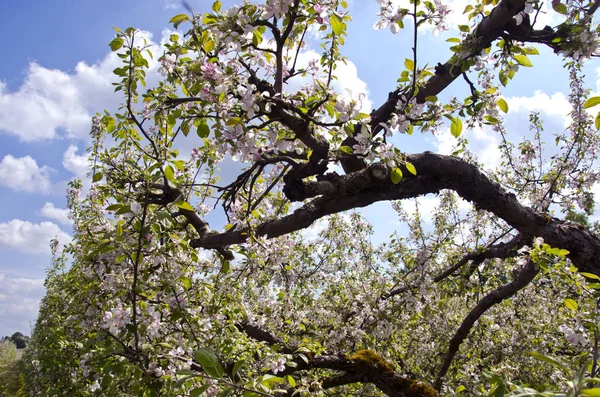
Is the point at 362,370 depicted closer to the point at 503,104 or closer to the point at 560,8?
the point at 503,104

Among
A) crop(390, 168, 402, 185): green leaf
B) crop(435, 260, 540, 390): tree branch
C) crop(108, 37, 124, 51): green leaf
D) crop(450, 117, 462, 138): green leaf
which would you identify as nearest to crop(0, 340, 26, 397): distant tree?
crop(435, 260, 540, 390): tree branch

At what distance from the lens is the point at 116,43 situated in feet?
7.80

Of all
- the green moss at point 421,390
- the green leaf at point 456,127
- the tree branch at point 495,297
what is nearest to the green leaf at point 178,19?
the green leaf at point 456,127

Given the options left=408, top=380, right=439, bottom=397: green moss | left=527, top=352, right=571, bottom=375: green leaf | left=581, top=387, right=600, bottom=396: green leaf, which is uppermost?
left=527, top=352, right=571, bottom=375: green leaf

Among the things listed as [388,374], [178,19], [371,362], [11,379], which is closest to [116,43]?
[178,19]

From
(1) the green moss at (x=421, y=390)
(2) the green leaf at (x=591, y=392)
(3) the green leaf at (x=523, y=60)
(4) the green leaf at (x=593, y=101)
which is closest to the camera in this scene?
(2) the green leaf at (x=591, y=392)

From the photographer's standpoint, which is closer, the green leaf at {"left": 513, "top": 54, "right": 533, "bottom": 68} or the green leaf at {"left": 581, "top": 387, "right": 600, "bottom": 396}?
the green leaf at {"left": 581, "top": 387, "right": 600, "bottom": 396}

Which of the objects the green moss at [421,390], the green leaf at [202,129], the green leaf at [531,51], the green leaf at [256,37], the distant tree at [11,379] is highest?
the green leaf at [531,51]

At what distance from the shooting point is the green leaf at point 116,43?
2.36 metres

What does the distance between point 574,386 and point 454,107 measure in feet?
5.64

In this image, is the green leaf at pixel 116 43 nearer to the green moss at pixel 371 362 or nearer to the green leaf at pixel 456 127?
the green leaf at pixel 456 127

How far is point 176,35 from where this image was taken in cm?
258

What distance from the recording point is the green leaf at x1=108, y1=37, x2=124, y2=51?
236 cm

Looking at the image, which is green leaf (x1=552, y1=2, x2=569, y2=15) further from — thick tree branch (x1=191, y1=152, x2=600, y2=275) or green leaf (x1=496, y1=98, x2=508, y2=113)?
thick tree branch (x1=191, y1=152, x2=600, y2=275)
